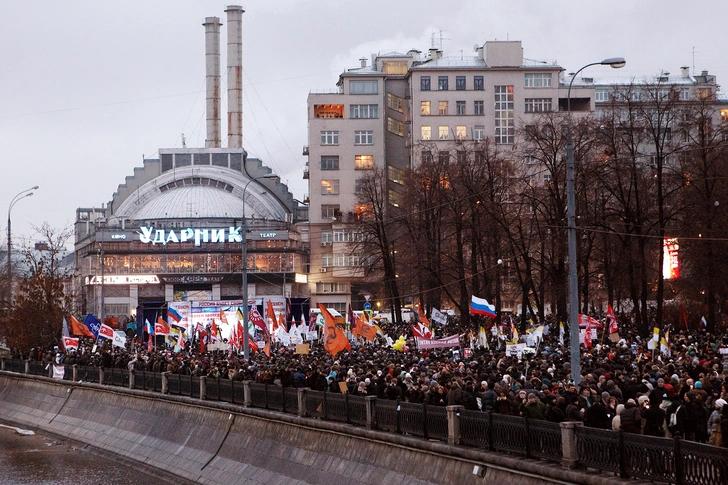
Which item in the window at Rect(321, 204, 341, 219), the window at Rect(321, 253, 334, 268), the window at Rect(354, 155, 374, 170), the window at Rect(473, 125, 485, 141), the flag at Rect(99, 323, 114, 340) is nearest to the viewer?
the flag at Rect(99, 323, 114, 340)

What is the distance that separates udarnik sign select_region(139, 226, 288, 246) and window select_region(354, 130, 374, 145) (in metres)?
15.9

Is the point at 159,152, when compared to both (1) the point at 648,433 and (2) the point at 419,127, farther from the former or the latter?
(1) the point at 648,433

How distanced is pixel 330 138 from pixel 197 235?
20701 mm

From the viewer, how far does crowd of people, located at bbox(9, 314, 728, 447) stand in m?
18.7

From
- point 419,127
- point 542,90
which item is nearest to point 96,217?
point 419,127

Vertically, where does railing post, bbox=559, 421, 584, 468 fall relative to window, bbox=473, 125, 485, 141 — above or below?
below

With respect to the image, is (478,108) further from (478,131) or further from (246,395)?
(246,395)

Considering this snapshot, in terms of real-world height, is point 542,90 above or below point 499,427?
above

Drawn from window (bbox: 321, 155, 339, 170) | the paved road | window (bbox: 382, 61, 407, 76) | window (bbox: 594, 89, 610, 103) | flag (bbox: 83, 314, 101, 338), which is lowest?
the paved road

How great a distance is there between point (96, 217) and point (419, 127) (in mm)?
52288

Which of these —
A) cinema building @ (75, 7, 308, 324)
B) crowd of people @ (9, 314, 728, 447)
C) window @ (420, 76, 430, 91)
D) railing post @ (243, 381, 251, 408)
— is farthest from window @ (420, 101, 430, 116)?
railing post @ (243, 381, 251, 408)

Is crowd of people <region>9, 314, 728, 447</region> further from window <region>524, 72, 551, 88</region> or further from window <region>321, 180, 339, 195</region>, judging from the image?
window <region>524, 72, 551, 88</region>

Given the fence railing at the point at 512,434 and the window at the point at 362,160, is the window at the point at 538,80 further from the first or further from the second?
the fence railing at the point at 512,434

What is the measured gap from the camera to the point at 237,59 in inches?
5586
